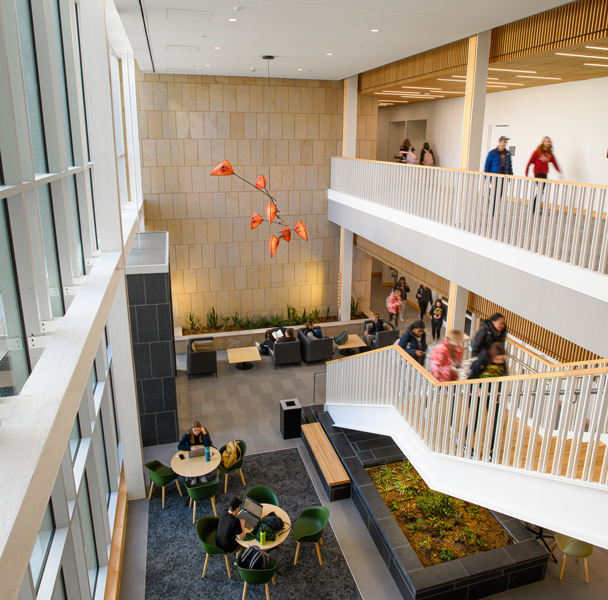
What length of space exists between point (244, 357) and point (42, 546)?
9.55 meters

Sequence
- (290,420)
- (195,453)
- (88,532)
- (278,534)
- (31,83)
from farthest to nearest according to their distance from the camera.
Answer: (290,420)
(195,453)
(278,534)
(88,532)
(31,83)

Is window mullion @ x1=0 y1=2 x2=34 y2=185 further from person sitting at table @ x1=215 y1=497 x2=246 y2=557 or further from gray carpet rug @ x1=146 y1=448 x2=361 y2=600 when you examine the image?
gray carpet rug @ x1=146 y1=448 x2=361 y2=600

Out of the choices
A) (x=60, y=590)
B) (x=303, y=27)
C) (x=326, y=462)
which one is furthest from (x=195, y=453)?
(x=303, y=27)

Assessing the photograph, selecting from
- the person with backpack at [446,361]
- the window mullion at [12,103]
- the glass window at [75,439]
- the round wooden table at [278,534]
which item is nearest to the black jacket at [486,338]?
the person with backpack at [446,361]

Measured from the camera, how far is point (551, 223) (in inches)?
276

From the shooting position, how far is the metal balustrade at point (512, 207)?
21.3 ft

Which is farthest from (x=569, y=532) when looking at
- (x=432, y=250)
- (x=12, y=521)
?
(x=432, y=250)

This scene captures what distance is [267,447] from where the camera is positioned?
10.5m

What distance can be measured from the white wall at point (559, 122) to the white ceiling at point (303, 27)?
4.32m

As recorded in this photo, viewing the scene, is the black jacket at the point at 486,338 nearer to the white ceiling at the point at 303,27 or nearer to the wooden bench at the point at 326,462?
the wooden bench at the point at 326,462

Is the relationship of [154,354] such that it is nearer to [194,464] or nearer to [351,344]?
[194,464]

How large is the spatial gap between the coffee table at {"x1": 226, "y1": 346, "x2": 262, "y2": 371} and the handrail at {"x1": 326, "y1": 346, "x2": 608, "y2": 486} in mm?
5002

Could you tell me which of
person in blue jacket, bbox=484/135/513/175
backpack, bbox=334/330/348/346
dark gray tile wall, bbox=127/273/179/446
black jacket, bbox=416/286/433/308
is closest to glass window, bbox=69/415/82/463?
dark gray tile wall, bbox=127/273/179/446

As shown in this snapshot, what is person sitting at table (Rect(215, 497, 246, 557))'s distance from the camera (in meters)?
6.88
